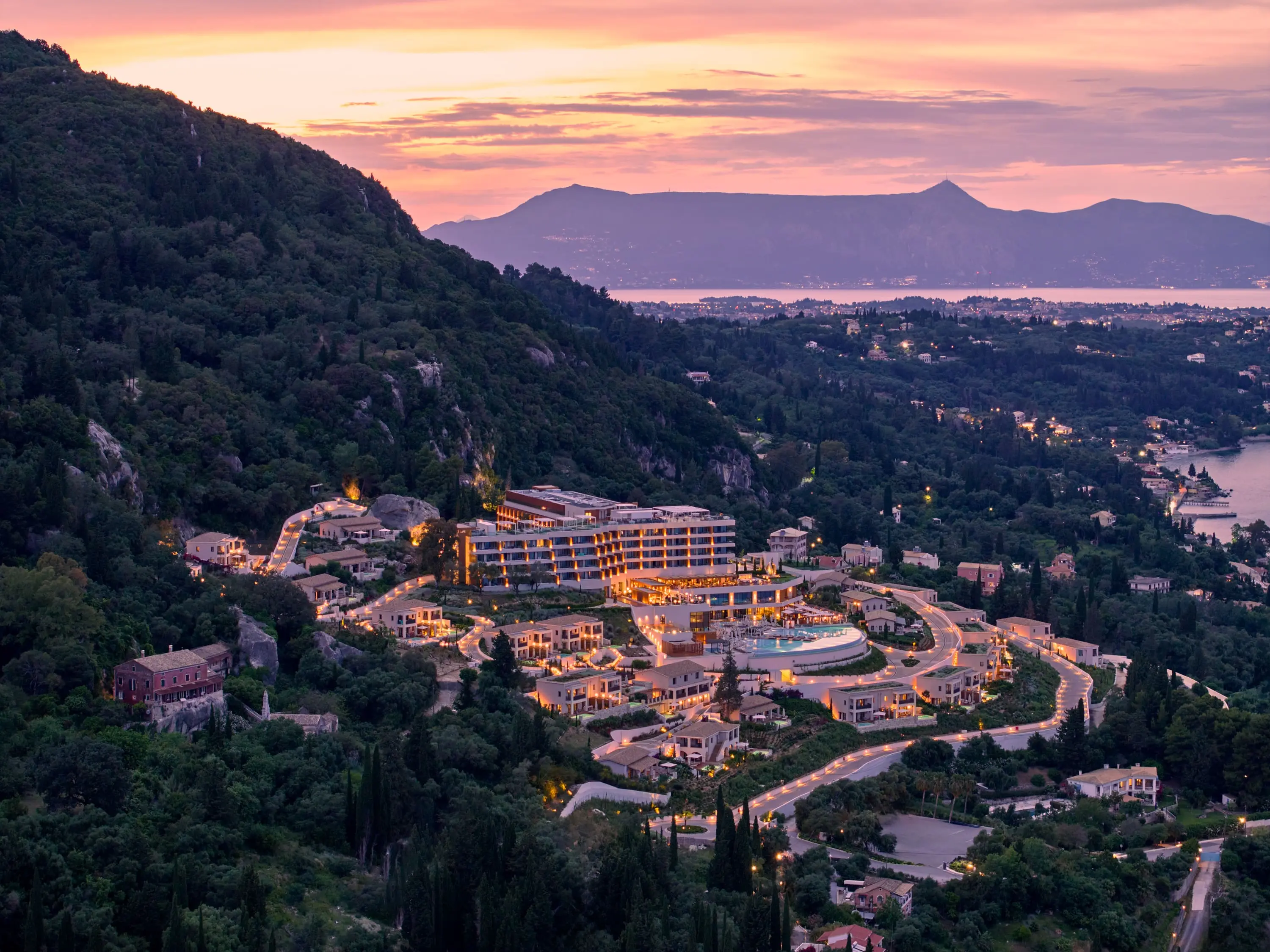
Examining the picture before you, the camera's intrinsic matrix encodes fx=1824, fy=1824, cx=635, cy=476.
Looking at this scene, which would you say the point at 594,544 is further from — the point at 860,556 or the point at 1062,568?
the point at 1062,568

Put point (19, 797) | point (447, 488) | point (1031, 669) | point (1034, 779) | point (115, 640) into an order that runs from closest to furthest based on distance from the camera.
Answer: point (19, 797)
point (115, 640)
point (1034, 779)
point (1031, 669)
point (447, 488)

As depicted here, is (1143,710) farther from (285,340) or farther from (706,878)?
(285,340)

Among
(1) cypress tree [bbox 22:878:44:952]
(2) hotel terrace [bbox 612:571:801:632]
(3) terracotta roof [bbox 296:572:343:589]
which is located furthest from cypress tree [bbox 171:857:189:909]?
(2) hotel terrace [bbox 612:571:801:632]

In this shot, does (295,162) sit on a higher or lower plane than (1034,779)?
higher

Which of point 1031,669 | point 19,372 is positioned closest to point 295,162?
point 19,372

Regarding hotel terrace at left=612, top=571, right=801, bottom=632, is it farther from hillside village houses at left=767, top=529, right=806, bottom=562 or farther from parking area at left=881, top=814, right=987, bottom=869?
parking area at left=881, top=814, right=987, bottom=869

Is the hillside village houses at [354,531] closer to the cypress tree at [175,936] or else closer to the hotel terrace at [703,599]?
the hotel terrace at [703,599]
